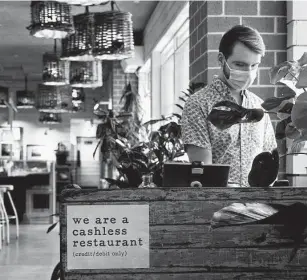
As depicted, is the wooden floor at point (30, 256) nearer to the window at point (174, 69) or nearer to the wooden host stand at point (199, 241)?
the window at point (174, 69)

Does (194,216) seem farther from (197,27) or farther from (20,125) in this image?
(20,125)

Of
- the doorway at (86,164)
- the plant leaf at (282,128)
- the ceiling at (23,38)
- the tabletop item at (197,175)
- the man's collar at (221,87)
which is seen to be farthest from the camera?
the doorway at (86,164)

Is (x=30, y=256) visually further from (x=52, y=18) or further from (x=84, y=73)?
(x=52, y=18)

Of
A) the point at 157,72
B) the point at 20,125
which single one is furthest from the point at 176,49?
the point at 20,125

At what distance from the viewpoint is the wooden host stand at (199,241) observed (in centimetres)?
124

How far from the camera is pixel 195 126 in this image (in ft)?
8.27

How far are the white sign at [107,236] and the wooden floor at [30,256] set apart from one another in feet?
16.2

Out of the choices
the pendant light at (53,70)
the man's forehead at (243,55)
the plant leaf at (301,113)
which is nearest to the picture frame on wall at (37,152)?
the pendant light at (53,70)

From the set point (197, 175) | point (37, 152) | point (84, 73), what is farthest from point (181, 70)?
point (37, 152)

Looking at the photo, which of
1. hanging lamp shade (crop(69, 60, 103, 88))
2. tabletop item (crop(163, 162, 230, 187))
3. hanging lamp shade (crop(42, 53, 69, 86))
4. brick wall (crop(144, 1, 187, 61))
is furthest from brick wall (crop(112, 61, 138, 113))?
tabletop item (crop(163, 162, 230, 187))

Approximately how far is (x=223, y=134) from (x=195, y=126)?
0.38 ft

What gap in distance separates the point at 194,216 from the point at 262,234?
13 centimetres

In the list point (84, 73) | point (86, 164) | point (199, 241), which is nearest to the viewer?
point (199, 241)

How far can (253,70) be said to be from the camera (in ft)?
8.31
